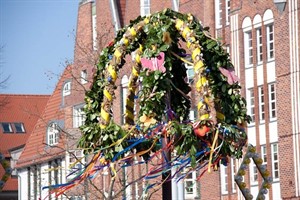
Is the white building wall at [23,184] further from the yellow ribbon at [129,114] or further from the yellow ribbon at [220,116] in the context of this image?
the yellow ribbon at [220,116]

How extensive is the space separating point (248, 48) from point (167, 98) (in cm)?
3496

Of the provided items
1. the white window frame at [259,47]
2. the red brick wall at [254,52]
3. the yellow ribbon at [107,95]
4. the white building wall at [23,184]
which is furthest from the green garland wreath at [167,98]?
the white building wall at [23,184]

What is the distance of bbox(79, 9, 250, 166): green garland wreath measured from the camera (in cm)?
1911

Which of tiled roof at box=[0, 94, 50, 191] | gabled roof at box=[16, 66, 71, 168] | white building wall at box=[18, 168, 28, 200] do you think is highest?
tiled roof at box=[0, 94, 50, 191]

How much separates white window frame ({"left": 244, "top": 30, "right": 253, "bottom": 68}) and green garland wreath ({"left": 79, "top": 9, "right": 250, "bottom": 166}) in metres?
33.6

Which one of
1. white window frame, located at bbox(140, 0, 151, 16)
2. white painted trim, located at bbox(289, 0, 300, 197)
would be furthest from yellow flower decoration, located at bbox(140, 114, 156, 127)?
white window frame, located at bbox(140, 0, 151, 16)

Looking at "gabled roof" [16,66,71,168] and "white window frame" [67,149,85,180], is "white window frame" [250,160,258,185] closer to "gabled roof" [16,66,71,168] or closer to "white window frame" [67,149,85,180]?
"white window frame" [67,149,85,180]

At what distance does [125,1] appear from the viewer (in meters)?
66.5

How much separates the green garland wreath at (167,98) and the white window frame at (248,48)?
33.6 metres

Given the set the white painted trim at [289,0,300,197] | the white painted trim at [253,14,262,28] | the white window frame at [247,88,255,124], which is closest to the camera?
the white painted trim at [289,0,300,197]

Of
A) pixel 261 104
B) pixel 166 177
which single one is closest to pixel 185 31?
pixel 166 177

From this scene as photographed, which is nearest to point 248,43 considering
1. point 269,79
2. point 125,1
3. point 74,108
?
point 269,79

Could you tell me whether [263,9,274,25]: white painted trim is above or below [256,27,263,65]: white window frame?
above

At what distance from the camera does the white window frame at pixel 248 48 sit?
177 ft
